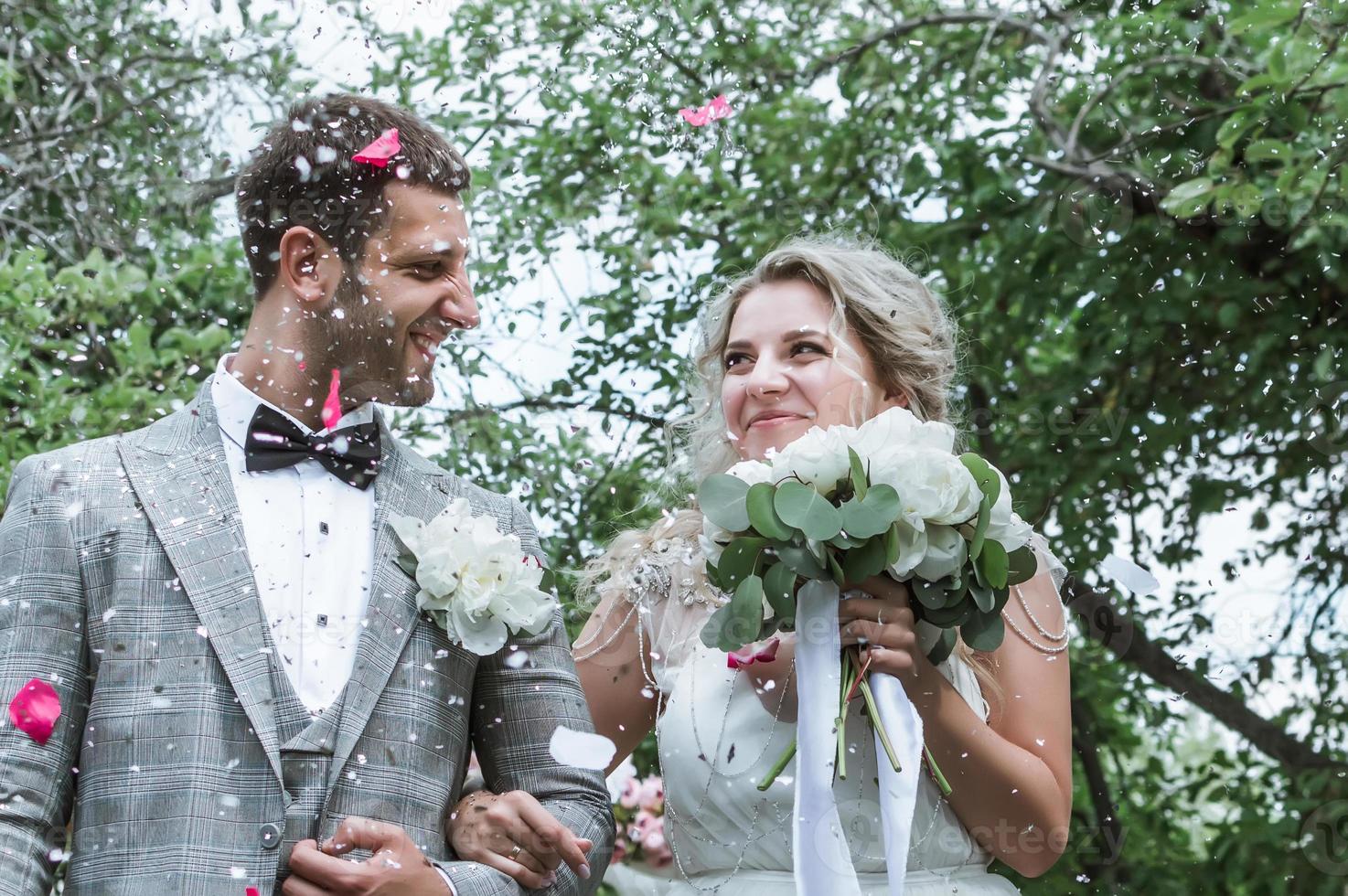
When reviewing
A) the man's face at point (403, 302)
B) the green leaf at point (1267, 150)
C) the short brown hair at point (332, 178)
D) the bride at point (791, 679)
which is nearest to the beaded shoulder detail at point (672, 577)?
the bride at point (791, 679)

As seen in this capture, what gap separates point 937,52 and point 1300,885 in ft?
7.87

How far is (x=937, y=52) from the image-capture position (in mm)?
4020

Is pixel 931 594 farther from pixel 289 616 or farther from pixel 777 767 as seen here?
pixel 289 616

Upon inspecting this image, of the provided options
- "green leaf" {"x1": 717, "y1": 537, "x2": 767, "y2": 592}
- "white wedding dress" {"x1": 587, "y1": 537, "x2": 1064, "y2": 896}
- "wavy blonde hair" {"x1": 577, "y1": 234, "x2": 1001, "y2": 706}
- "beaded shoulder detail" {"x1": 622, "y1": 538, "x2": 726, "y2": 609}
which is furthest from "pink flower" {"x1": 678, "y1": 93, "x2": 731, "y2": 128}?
"green leaf" {"x1": 717, "y1": 537, "x2": 767, "y2": 592}

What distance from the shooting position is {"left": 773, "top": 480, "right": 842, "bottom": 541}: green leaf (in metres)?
1.81

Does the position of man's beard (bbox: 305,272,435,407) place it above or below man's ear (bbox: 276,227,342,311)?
below

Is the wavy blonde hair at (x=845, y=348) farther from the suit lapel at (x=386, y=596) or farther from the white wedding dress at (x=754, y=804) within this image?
the suit lapel at (x=386, y=596)

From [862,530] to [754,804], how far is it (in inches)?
22.2

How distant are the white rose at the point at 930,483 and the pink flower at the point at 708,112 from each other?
183cm

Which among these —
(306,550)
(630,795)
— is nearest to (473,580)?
(306,550)

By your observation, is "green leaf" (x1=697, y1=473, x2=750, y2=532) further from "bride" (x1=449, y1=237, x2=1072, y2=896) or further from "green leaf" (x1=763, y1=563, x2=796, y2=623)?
"bride" (x1=449, y1=237, x2=1072, y2=896)

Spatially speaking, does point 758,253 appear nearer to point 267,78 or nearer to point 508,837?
point 267,78

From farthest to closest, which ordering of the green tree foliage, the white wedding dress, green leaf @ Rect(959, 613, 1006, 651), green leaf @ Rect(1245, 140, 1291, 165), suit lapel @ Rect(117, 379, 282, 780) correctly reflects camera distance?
the green tree foliage → green leaf @ Rect(1245, 140, 1291, 165) → the white wedding dress → green leaf @ Rect(959, 613, 1006, 651) → suit lapel @ Rect(117, 379, 282, 780)

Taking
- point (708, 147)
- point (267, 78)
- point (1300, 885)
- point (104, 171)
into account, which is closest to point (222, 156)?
point (267, 78)
